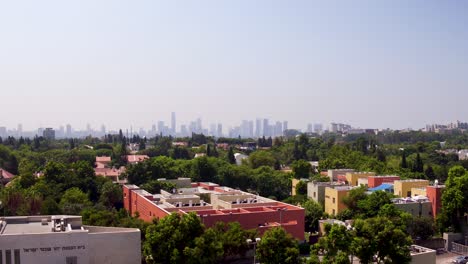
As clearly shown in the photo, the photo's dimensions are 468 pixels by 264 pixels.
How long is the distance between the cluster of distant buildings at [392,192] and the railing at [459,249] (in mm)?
2768

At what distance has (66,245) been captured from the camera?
1490 cm

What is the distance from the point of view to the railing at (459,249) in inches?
996

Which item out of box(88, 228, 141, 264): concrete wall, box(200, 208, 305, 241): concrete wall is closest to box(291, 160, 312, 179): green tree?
box(200, 208, 305, 241): concrete wall

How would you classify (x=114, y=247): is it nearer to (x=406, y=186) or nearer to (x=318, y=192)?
(x=318, y=192)

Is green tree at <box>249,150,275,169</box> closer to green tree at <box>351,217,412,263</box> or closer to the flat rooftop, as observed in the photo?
green tree at <box>351,217,412,263</box>

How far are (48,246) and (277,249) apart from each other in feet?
26.0

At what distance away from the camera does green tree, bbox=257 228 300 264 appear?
17.5m

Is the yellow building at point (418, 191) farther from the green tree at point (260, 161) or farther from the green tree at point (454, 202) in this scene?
the green tree at point (260, 161)

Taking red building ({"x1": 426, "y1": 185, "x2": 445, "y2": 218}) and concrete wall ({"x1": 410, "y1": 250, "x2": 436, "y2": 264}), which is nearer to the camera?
concrete wall ({"x1": 410, "y1": 250, "x2": 436, "y2": 264})

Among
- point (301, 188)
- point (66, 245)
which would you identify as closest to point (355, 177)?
point (301, 188)

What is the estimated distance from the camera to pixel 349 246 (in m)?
17.6

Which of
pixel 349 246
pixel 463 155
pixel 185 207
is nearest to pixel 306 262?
pixel 349 246

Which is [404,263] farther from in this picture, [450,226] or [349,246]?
[450,226]

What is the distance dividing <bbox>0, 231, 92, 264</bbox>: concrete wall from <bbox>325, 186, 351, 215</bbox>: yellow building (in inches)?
744
